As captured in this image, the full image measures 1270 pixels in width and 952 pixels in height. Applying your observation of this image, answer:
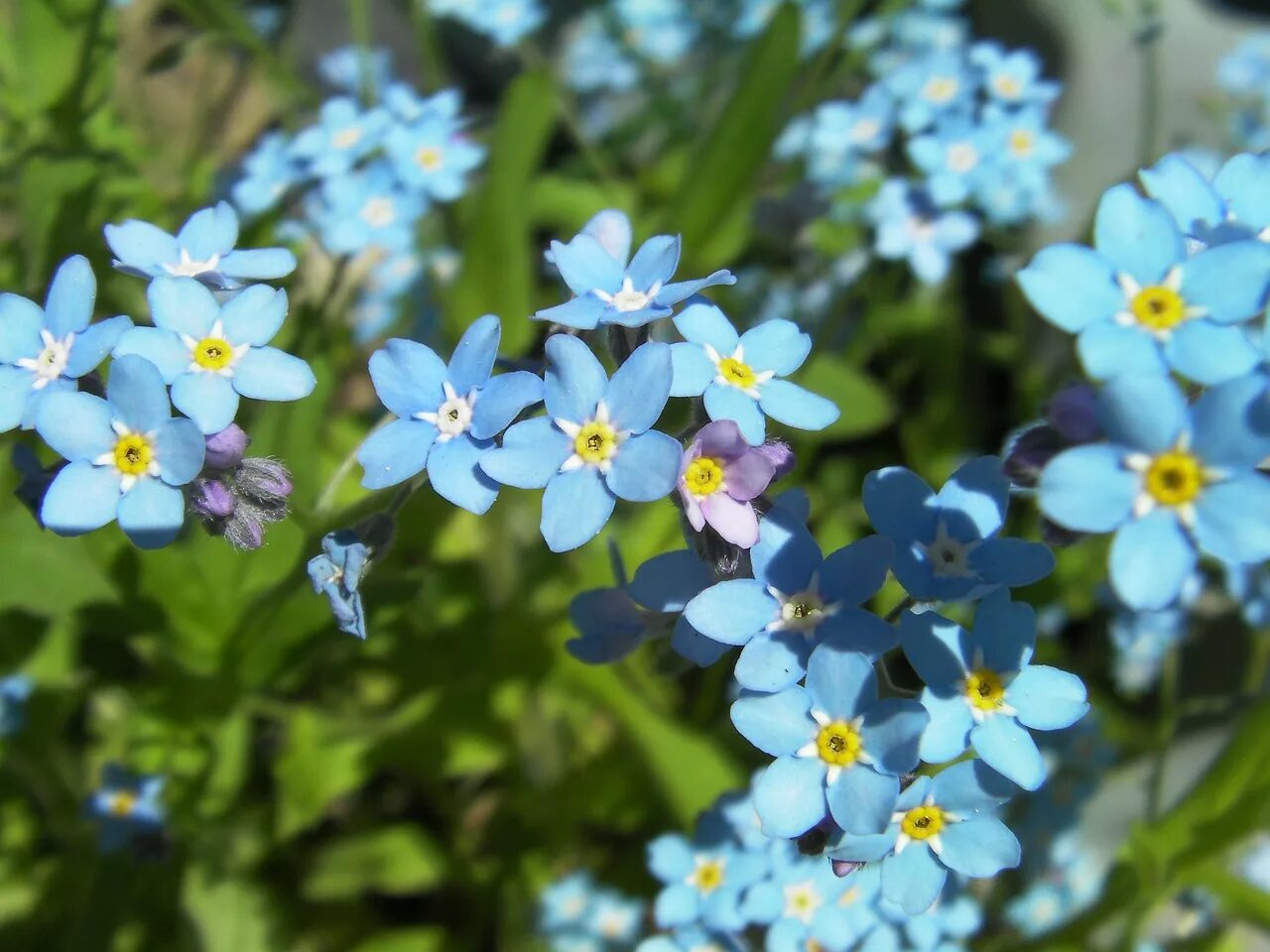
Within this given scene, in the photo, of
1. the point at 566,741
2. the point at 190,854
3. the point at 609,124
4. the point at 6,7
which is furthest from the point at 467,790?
the point at 6,7

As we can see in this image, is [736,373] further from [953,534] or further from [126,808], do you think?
[126,808]

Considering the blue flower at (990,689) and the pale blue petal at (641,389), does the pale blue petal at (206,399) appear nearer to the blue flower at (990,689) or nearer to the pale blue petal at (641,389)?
the pale blue petal at (641,389)

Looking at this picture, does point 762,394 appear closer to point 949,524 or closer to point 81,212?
point 949,524

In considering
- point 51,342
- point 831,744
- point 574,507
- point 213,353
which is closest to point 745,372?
point 574,507

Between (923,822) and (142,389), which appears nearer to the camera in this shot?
(142,389)

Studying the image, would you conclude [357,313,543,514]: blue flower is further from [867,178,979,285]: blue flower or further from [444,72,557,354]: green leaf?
[867,178,979,285]: blue flower

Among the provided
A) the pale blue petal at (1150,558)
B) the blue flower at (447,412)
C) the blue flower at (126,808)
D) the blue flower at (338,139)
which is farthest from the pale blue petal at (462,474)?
the blue flower at (126,808)
